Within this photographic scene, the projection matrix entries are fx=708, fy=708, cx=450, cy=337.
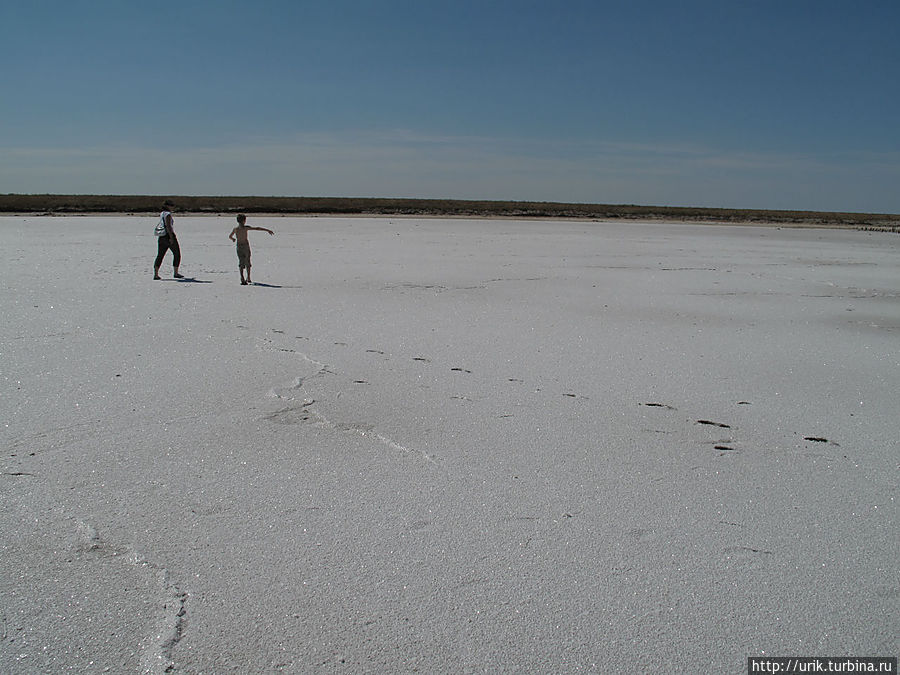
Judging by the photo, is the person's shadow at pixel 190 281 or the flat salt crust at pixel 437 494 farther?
the person's shadow at pixel 190 281

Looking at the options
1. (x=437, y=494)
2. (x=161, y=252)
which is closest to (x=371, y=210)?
(x=161, y=252)

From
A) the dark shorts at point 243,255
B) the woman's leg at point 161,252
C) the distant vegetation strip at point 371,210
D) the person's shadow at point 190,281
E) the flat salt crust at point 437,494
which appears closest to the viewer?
the flat salt crust at point 437,494

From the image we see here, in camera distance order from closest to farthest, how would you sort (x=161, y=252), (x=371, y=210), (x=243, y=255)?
(x=243, y=255) → (x=161, y=252) → (x=371, y=210)

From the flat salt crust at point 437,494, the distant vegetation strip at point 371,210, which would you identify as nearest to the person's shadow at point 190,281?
the flat salt crust at point 437,494

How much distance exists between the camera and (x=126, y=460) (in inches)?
163

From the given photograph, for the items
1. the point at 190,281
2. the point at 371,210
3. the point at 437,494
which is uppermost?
the point at 371,210

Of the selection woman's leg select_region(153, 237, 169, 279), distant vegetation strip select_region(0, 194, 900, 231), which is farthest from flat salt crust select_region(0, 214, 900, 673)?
distant vegetation strip select_region(0, 194, 900, 231)

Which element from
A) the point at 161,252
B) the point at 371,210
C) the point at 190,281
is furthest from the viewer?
the point at 371,210

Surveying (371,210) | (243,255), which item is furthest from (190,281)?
(371,210)

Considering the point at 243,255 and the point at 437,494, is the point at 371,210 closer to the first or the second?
the point at 243,255

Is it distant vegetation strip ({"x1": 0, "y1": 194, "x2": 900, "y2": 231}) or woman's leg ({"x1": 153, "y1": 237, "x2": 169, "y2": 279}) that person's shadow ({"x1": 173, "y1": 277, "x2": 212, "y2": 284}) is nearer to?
woman's leg ({"x1": 153, "y1": 237, "x2": 169, "y2": 279})

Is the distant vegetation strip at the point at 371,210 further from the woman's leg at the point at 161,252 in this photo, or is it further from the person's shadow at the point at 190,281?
the person's shadow at the point at 190,281

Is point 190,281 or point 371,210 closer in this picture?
point 190,281

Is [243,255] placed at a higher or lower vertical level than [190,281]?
higher
